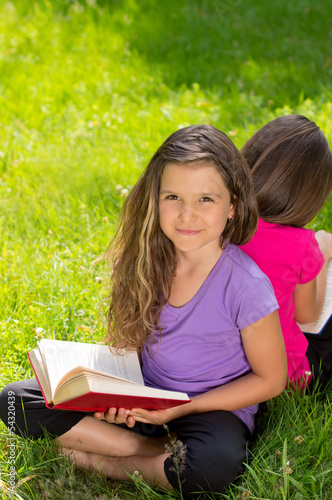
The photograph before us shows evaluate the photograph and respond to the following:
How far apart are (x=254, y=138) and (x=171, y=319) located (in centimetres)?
77

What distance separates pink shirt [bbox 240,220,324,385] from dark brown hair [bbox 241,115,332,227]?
53mm

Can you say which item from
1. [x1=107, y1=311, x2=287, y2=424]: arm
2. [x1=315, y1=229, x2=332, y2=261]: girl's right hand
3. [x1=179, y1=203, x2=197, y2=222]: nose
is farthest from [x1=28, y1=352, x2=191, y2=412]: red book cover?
[x1=315, y1=229, x2=332, y2=261]: girl's right hand

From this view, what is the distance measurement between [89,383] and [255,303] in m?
0.58

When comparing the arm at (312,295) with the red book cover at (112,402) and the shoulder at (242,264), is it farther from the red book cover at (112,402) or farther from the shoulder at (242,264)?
the red book cover at (112,402)

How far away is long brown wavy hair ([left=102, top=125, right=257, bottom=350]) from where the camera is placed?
1.92 m

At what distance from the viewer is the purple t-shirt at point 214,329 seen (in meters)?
1.94

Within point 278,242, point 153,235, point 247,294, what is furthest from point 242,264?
point 153,235

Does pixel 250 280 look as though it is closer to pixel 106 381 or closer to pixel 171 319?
pixel 171 319

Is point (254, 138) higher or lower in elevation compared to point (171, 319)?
higher

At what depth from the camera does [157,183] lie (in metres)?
2.00

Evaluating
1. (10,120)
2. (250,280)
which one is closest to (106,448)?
(250,280)

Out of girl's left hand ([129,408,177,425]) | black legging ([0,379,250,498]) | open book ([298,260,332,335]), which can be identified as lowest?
black legging ([0,379,250,498])

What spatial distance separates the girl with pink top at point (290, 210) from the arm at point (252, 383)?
270 mm

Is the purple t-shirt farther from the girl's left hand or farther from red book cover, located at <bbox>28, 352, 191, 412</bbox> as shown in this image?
red book cover, located at <bbox>28, 352, 191, 412</bbox>
